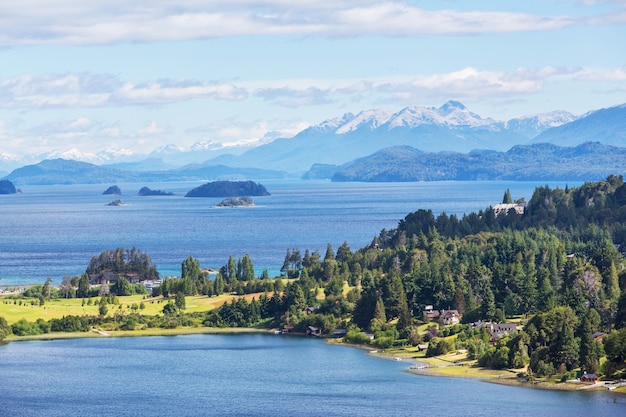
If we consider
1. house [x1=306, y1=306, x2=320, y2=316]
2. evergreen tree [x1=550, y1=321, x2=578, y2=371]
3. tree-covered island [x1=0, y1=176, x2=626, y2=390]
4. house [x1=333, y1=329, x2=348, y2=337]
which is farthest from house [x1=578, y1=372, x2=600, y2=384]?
house [x1=306, y1=306, x2=320, y2=316]

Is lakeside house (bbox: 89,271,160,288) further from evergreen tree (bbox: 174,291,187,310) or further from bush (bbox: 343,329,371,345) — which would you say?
bush (bbox: 343,329,371,345)

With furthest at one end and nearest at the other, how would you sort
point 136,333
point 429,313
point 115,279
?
point 115,279, point 136,333, point 429,313

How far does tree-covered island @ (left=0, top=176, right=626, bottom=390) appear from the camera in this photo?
326 ft

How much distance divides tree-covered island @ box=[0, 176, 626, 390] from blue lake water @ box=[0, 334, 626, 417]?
20.0ft

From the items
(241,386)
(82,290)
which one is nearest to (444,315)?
(241,386)

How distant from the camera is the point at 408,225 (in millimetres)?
188875

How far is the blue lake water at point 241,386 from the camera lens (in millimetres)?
83562

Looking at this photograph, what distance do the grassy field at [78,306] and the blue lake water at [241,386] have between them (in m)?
13.1

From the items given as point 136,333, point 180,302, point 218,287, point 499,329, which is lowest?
point 136,333

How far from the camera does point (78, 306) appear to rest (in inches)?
5369

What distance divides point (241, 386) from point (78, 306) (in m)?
47.6

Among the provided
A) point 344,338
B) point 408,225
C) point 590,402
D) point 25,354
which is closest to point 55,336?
point 25,354

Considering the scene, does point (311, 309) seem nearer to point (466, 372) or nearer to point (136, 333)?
point (136, 333)

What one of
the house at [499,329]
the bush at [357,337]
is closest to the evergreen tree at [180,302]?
the bush at [357,337]
